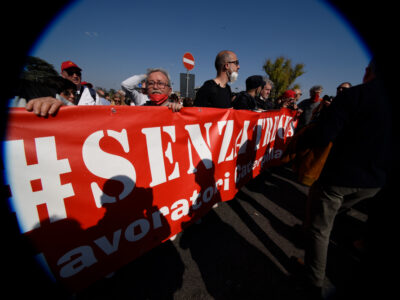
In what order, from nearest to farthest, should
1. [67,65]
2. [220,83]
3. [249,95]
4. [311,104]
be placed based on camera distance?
1. [220,83]
2. [249,95]
3. [67,65]
4. [311,104]

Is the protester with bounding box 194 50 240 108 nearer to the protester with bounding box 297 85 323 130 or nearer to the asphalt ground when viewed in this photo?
the asphalt ground

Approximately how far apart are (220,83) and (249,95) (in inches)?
31.6

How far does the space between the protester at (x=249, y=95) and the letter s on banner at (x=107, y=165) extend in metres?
2.30

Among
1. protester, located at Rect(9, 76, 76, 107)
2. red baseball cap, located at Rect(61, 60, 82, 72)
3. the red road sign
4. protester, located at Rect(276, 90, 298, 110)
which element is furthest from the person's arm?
protester, located at Rect(276, 90, 298, 110)

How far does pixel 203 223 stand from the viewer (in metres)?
2.47

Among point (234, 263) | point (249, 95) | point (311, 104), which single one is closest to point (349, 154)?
point (234, 263)

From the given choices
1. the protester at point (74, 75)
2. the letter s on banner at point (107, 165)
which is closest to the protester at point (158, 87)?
the letter s on banner at point (107, 165)

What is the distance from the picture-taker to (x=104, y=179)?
1.25 metres

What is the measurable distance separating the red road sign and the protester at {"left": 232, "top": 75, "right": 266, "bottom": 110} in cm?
242

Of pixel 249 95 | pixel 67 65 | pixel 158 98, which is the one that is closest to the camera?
pixel 158 98

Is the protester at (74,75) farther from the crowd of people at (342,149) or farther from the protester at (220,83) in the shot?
the protester at (220,83)

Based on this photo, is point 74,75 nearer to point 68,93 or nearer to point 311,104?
point 68,93

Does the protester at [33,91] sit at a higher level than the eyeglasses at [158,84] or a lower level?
lower

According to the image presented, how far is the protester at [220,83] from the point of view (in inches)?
92.0
